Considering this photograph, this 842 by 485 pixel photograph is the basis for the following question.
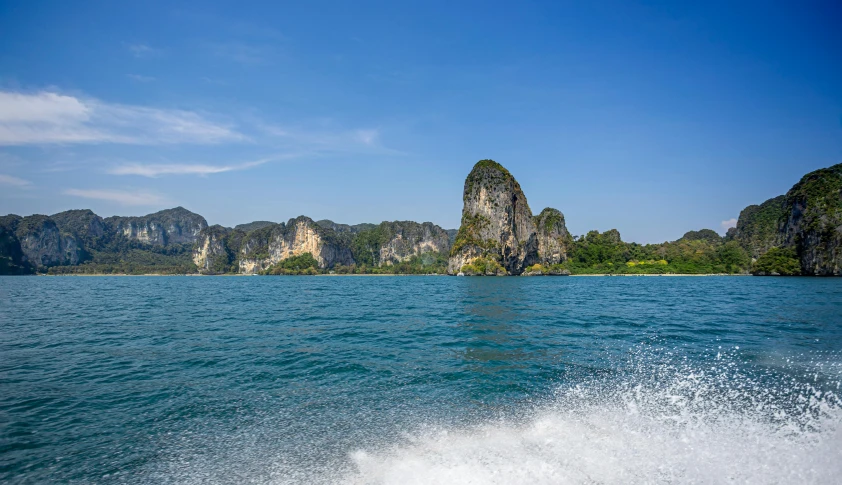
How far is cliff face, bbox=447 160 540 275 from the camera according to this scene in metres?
168

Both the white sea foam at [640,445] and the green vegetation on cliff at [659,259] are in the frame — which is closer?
the white sea foam at [640,445]

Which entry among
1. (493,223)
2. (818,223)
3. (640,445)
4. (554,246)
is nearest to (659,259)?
(554,246)

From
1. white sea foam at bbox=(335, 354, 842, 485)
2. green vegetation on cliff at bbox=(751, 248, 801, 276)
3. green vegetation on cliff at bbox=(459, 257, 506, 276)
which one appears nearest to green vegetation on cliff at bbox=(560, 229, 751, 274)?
green vegetation on cliff at bbox=(751, 248, 801, 276)

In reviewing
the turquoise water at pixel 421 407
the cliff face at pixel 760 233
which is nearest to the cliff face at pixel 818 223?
the cliff face at pixel 760 233

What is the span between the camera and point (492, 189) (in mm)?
174500

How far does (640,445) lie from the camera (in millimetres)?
7559

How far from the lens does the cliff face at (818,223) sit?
105 metres

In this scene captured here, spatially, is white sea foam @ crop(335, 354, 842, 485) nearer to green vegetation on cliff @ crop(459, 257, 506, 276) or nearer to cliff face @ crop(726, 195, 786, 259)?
green vegetation on cliff @ crop(459, 257, 506, 276)

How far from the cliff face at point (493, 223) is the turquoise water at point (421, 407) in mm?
148485

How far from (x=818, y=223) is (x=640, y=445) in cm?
14573

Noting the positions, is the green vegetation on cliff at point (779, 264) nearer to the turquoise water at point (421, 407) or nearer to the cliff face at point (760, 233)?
the cliff face at point (760, 233)

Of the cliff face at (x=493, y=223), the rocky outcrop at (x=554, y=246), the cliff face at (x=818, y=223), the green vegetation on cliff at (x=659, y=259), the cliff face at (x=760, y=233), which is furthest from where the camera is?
the rocky outcrop at (x=554, y=246)

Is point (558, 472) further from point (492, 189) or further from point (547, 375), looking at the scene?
point (492, 189)

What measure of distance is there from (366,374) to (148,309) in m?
28.4
